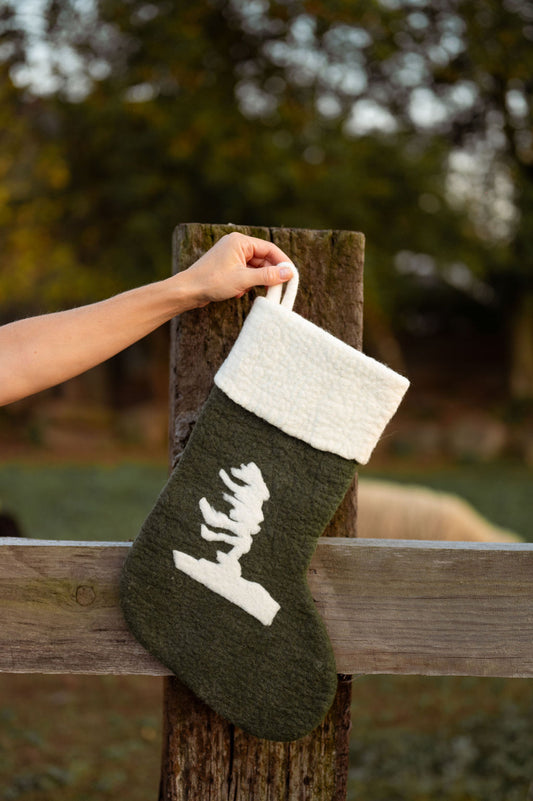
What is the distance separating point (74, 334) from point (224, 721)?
73 cm

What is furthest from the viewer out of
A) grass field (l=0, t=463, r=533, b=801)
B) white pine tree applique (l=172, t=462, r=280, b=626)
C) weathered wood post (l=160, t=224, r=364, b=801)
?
grass field (l=0, t=463, r=533, b=801)

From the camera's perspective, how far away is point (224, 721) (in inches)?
55.1

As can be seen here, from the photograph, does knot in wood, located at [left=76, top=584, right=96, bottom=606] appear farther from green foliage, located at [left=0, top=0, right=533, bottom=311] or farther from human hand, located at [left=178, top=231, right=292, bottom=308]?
green foliage, located at [left=0, top=0, right=533, bottom=311]

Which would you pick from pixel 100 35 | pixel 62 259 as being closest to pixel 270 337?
pixel 100 35

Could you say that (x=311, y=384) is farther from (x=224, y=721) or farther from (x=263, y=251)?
(x=224, y=721)

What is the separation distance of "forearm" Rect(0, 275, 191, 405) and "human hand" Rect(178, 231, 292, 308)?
0.07 feet

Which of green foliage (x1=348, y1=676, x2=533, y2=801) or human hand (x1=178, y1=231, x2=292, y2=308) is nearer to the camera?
human hand (x1=178, y1=231, x2=292, y2=308)

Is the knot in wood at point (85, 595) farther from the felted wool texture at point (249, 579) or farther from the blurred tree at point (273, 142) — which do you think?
the blurred tree at point (273, 142)

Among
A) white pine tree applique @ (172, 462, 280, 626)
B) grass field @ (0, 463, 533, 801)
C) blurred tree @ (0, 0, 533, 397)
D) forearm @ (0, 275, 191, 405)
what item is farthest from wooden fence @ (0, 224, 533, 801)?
blurred tree @ (0, 0, 533, 397)

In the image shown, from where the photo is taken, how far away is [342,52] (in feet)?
27.2

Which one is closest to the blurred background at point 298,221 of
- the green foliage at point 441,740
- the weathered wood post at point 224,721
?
the green foliage at point 441,740

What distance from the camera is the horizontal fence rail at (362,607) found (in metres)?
1.35

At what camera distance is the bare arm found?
4.37 ft

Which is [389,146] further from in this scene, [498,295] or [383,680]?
[383,680]
